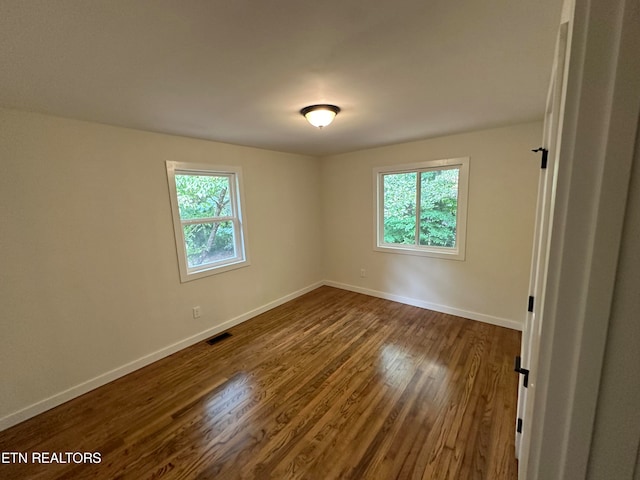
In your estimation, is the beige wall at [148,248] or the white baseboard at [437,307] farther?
the white baseboard at [437,307]

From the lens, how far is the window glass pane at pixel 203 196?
2883 mm

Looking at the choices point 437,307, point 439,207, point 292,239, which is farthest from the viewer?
point 292,239

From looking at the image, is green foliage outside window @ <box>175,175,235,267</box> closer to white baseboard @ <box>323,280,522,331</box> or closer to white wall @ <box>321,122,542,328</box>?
white wall @ <box>321,122,542,328</box>

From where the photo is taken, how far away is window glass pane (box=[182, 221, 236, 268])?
300 cm

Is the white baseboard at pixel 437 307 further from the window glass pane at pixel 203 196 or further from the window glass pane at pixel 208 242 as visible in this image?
the window glass pane at pixel 203 196

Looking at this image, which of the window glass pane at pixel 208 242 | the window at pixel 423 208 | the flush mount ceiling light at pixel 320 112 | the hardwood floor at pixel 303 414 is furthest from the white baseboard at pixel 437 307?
A: the flush mount ceiling light at pixel 320 112

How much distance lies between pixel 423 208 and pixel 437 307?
1381 millimetres

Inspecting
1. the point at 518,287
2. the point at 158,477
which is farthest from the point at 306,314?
the point at 518,287

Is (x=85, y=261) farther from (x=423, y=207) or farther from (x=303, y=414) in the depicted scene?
(x=423, y=207)

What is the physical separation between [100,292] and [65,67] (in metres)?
Result: 1.79

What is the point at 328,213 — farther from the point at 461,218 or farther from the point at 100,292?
the point at 100,292

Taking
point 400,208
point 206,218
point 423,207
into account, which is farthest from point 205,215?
point 423,207

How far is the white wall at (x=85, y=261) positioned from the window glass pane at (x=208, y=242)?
235 mm

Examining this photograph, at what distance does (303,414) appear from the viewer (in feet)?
6.34
